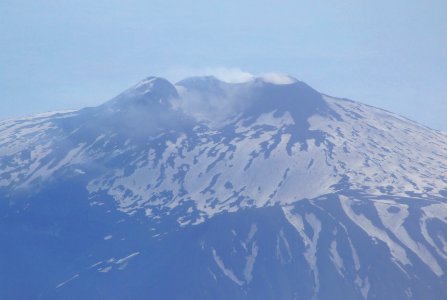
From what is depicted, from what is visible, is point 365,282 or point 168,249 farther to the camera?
point 168,249

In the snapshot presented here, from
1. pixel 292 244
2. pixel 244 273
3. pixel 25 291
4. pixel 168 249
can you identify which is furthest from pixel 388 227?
pixel 25 291

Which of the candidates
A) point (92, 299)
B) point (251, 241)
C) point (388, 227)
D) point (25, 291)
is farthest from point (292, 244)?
point (25, 291)

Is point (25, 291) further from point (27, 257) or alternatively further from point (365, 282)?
point (365, 282)

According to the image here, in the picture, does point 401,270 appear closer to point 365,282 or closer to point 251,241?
point 365,282

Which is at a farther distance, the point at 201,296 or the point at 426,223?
the point at 426,223

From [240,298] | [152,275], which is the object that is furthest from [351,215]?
[152,275]

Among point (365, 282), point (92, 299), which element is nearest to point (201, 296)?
point (92, 299)

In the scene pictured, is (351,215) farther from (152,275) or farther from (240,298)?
(152,275)

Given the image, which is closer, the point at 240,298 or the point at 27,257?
the point at 240,298
